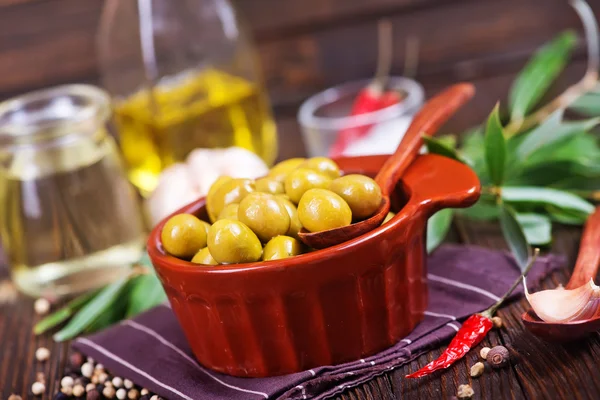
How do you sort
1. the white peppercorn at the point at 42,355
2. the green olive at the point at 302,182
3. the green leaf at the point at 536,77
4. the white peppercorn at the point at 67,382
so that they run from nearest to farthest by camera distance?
the green olive at the point at 302,182
the white peppercorn at the point at 67,382
the white peppercorn at the point at 42,355
the green leaf at the point at 536,77

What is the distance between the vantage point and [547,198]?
111 centimetres

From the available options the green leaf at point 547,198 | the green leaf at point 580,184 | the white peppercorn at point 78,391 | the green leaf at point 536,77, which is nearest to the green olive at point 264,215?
the white peppercorn at point 78,391

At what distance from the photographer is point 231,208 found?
87cm

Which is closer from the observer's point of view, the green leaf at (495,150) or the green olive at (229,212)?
the green olive at (229,212)

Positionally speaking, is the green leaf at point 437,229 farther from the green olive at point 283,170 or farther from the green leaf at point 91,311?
the green leaf at point 91,311

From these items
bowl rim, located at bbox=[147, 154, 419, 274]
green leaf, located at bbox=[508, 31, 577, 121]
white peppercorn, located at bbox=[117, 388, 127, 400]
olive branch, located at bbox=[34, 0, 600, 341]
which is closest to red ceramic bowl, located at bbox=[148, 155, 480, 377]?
bowl rim, located at bbox=[147, 154, 419, 274]

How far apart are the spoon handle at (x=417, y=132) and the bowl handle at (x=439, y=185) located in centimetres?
2

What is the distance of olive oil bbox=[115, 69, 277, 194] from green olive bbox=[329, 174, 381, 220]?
0.64m

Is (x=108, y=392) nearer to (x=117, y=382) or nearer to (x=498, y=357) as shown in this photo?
(x=117, y=382)

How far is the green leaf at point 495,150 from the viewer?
40.7 inches

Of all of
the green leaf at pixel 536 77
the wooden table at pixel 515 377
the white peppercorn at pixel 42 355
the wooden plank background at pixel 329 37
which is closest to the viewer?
the wooden table at pixel 515 377

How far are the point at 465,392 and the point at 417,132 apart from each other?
1.19 ft

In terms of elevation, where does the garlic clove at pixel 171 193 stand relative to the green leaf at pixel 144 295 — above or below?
above

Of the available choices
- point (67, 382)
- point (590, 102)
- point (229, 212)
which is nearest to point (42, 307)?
point (67, 382)
